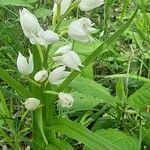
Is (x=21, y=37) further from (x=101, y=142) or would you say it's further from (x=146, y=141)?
(x=101, y=142)

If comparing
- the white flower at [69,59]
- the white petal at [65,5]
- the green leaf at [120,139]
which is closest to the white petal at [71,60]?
the white flower at [69,59]

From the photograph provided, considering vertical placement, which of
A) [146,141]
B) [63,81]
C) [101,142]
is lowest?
[146,141]

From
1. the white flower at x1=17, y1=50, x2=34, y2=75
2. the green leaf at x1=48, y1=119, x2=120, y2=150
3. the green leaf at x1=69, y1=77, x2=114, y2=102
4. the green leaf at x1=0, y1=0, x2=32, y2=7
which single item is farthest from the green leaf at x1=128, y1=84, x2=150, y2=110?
the green leaf at x1=0, y1=0, x2=32, y2=7

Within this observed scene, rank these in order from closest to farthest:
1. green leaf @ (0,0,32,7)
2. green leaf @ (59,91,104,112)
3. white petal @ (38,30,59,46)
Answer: white petal @ (38,30,59,46) → green leaf @ (59,91,104,112) → green leaf @ (0,0,32,7)

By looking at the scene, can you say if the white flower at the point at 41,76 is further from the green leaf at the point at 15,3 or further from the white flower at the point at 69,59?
the green leaf at the point at 15,3

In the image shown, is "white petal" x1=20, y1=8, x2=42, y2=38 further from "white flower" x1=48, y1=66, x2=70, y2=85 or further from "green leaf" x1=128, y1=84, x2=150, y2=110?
"green leaf" x1=128, y1=84, x2=150, y2=110

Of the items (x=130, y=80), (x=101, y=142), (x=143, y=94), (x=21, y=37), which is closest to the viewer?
(x=101, y=142)

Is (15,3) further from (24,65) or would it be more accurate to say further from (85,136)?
(85,136)

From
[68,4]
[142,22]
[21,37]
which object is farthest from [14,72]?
[68,4]

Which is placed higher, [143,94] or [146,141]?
[143,94]

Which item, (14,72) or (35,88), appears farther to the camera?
(14,72)
